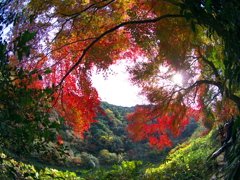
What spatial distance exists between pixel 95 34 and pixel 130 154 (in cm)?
1215

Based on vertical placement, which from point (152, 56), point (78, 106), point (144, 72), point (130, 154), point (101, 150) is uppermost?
point (152, 56)

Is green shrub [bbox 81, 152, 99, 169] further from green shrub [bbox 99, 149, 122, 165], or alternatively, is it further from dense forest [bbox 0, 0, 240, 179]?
dense forest [bbox 0, 0, 240, 179]

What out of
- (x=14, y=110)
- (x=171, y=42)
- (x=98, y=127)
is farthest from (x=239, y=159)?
(x=98, y=127)

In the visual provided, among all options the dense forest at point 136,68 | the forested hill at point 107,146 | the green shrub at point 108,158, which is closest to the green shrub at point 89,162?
the forested hill at point 107,146

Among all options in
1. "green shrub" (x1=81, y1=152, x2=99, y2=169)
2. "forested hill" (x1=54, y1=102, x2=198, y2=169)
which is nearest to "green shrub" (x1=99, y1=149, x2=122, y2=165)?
"forested hill" (x1=54, y1=102, x2=198, y2=169)

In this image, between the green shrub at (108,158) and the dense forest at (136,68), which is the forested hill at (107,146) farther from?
the dense forest at (136,68)

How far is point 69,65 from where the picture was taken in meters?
5.49

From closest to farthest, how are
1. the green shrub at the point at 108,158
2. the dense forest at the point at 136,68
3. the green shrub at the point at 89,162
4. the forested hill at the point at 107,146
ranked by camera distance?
the dense forest at the point at 136,68 < the green shrub at the point at 89,162 < the forested hill at the point at 107,146 < the green shrub at the point at 108,158

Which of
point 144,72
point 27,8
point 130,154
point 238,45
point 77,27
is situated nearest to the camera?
point 238,45

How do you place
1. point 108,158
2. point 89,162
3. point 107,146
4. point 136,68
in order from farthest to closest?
point 107,146
point 108,158
point 89,162
point 136,68

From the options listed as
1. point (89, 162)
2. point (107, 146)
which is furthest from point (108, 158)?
point (89, 162)

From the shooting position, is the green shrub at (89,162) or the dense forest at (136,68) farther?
the green shrub at (89,162)

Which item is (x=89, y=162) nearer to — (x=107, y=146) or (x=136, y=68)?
(x=107, y=146)

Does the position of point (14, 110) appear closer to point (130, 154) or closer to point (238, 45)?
point (238, 45)
